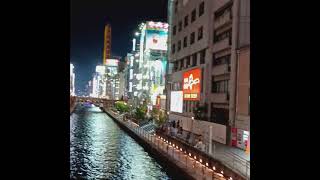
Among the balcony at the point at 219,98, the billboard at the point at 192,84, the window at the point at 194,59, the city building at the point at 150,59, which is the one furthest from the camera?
the city building at the point at 150,59

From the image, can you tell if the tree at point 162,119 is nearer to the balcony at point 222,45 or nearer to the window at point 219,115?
the window at point 219,115

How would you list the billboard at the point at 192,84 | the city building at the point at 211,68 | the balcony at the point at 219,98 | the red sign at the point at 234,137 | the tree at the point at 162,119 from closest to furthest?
the red sign at the point at 234,137, the city building at the point at 211,68, the balcony at the point at 219,98, the billboard at the point at 192,84, the tree at the point at 162,119

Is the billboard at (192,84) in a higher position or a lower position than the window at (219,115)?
higher

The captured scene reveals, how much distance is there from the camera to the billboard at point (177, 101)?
48469 millimetres

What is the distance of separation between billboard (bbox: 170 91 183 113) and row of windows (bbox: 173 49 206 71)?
3936 millimetres

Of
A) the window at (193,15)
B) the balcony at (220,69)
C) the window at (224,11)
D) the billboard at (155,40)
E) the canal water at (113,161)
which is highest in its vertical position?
the billboard at (155,40)

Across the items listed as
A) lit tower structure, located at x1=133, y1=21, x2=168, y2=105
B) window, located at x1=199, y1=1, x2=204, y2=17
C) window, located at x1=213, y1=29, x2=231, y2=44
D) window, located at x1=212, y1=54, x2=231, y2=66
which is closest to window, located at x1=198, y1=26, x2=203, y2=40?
window, located at x1=199, y1=1, x2=204, y2=17

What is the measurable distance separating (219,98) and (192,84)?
735 centimetres

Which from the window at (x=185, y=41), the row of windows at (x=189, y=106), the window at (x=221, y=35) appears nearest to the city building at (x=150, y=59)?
the window at (x=185, y=41)

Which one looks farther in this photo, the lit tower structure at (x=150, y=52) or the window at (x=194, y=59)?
the lit tower structure at (x=150, y=52)
